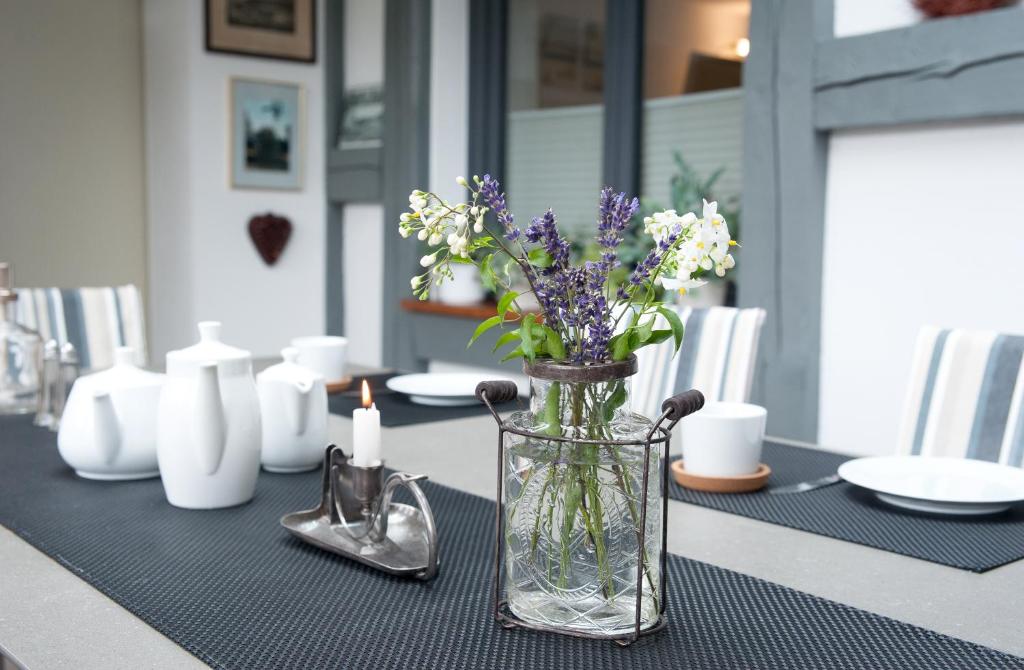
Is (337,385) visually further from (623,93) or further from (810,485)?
(623,93)

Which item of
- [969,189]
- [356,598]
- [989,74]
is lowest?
[356,598]

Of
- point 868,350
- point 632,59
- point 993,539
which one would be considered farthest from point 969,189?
point 993,539

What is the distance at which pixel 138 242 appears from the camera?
4543 mm

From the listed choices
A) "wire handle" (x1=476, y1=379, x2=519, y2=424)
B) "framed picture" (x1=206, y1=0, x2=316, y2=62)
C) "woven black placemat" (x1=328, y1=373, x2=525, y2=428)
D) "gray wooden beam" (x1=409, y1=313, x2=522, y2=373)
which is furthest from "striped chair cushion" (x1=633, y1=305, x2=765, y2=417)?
"framed picture" (x1=206, y1=0, x2=316, y2=62)

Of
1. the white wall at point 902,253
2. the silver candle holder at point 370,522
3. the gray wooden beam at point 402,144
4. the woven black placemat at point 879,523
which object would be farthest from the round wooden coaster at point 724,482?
the gray wooden beam at point 402,144

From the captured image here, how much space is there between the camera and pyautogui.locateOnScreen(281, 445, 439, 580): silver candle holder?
3.03ft

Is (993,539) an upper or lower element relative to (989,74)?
lower

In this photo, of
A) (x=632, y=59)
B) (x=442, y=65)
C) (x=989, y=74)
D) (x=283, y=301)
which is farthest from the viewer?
(x=283, y=301)

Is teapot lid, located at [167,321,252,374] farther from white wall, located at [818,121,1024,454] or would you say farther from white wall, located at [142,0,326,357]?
white wall, located at [142,0,326,357]

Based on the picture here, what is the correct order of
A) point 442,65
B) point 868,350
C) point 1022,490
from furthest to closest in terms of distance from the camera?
point 442,65 < point 868,350 < point 1022,490

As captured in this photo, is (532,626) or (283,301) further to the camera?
(283,301)

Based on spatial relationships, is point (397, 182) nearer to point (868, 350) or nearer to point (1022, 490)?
point (868, 350)

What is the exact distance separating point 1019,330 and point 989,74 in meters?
0.59

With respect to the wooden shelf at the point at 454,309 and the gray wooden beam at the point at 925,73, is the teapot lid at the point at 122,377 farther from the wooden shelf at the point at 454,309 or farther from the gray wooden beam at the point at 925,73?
the wooden shelf at the point at 454,309
